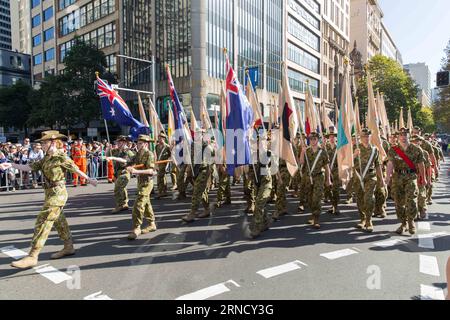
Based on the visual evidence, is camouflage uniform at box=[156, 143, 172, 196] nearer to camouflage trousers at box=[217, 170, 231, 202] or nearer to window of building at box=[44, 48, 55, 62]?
camouflage trousers at box=[217, 170, 231, 202]

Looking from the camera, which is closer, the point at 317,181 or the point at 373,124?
the point at 317,181

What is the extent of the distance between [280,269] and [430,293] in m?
1.80

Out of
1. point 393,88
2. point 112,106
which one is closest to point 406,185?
point 112,106

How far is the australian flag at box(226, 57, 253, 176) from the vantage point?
6691 millimetres

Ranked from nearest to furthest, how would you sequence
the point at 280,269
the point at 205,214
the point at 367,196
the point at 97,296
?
the point at 97,296, the point at 280,269, the point at 367,196, the point at 205,214

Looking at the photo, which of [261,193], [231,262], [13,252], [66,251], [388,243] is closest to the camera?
[231,262]

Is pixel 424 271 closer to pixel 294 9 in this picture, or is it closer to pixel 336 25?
pixel 294 9

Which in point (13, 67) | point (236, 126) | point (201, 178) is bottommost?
point (201, 178)

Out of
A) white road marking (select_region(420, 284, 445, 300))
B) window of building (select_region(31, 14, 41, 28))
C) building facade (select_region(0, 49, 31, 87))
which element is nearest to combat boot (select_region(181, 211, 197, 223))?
white road marking (select_region(420, 284, 445, 300))

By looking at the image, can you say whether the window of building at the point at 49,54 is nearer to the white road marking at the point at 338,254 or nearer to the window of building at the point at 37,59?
the window of building at the point at 37,59

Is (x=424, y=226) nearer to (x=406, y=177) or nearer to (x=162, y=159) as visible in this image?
(x=406, y=177)

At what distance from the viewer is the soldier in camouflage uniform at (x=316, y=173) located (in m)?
6.98

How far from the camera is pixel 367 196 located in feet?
22.1
